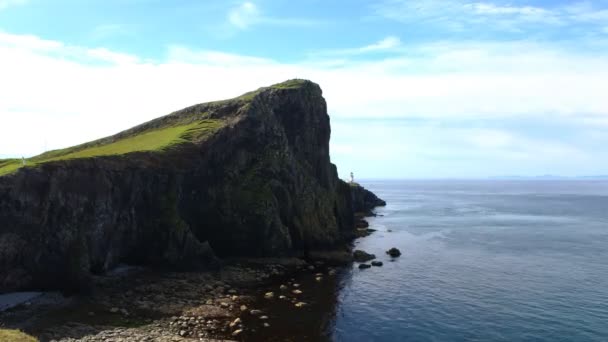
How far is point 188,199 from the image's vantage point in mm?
76500

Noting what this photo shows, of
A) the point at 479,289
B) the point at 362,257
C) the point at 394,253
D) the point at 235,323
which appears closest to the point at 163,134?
the point at 362,257

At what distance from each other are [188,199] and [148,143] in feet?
39.6

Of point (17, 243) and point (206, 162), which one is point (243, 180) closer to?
point (206, 162)

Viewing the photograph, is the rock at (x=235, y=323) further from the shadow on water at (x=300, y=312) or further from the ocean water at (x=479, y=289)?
the ocean water at (x=479, y=289)

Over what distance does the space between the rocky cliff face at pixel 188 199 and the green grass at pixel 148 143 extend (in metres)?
1.29

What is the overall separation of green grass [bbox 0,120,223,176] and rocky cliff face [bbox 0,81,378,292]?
4.24ft

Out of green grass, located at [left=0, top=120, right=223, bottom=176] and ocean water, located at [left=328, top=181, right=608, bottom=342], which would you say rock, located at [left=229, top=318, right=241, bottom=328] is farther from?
green grass, located at [left=0, top=120, right=223, bottom=176]

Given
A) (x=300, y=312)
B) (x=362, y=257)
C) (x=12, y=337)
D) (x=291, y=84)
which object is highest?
(x=291, y=84)

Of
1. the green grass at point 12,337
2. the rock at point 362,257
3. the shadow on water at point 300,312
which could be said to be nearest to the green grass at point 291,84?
the rock at point 362,257

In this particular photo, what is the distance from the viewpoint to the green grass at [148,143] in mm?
70469

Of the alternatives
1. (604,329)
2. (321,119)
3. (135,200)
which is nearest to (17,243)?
(135,200)

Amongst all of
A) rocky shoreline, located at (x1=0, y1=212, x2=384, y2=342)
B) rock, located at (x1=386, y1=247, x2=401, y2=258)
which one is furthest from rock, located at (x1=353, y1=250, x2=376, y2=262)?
rocky shoreline, located at (x1=0, y1=212, x2=384, y2=342)

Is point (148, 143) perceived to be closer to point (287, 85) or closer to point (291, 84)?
Answer: point (287, 85)

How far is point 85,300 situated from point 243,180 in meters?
35.8
